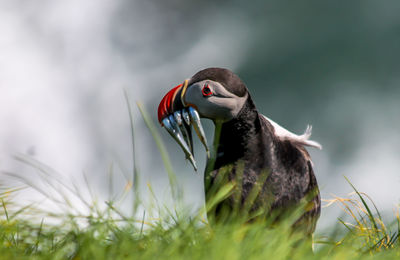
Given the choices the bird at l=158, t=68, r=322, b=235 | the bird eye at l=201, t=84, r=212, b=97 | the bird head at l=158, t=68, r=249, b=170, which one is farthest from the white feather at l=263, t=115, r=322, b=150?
the bird eye at l=201, t=84, r=212, b=97

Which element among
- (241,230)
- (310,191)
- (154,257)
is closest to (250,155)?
(310,191)

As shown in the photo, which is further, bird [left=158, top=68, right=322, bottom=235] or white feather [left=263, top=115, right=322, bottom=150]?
white feather [left=263, top=115, right=322, bottom=150]

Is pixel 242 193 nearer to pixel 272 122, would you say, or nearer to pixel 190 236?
pixel 272 122

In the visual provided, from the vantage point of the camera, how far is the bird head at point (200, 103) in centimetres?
280

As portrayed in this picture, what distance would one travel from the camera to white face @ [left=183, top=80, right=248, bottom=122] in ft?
9.16

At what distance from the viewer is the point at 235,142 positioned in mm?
2924

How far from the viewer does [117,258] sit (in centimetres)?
178

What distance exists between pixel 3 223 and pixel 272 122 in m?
1.94

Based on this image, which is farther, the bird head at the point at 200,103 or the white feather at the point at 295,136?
the white feather at the point at 295,136

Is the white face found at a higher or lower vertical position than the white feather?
higher

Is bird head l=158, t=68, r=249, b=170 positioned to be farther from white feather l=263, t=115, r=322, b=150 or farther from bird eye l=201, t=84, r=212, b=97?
white feather l=263, t=115, r=322, b=150

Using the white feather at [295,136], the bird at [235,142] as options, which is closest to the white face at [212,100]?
the bird at [235,142]

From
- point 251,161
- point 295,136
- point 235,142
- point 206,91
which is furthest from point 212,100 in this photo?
point 295,136

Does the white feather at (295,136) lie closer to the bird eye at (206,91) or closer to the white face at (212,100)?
the white face at (212,100)
